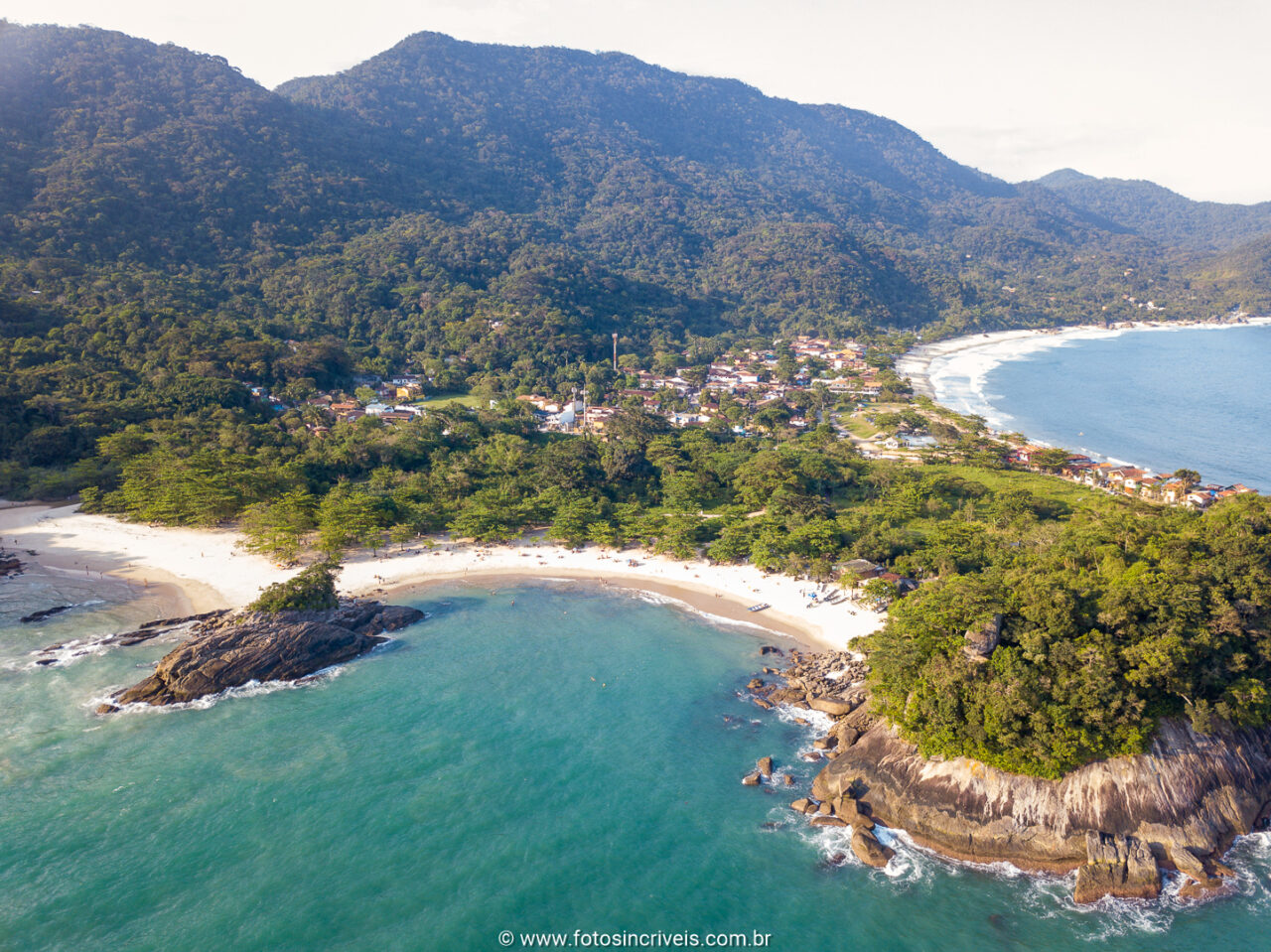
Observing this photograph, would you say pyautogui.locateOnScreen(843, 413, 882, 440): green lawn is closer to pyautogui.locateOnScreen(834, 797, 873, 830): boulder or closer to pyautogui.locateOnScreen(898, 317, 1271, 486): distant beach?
pyautogui.locateOnScreen(898, 317, 1271, 486): distant beach

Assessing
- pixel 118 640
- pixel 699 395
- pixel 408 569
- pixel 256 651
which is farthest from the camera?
pixel 699 395

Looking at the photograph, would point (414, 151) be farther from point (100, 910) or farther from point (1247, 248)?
point (1247, 248)

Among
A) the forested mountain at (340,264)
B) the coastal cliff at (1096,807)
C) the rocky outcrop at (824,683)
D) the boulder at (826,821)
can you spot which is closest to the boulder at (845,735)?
the rocky outcrop at (824,683)

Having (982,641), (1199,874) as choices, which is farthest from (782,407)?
(1199,874)

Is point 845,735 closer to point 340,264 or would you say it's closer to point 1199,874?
point 1199,874

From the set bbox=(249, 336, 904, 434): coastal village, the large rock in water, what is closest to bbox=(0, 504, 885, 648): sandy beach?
the large rock in water

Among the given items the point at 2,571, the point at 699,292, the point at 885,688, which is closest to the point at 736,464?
the point at 885,688
